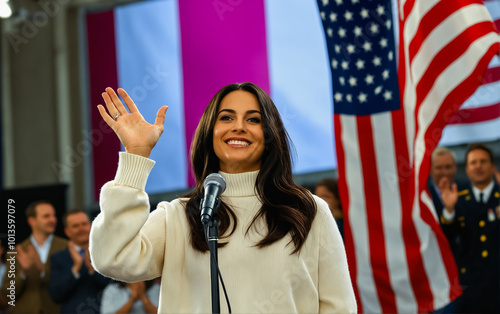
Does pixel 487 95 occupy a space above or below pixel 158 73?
below

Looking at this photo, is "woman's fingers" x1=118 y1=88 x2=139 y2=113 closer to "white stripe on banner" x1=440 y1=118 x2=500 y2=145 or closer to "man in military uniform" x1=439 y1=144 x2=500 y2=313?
"man in military uniform" x1=439 y1=144 x2=500 y2=313

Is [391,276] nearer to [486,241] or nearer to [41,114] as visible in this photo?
[486,241]

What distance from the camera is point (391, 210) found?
3688mm

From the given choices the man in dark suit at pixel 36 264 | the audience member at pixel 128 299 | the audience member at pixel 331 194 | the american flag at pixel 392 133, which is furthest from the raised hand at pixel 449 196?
the man in dark suit at pixel 36 264

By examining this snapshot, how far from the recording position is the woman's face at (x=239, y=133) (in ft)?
6.39

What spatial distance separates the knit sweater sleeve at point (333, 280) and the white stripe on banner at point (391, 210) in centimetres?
182

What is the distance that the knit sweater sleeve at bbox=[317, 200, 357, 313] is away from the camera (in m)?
1.87

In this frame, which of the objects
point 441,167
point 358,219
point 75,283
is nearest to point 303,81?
point 441,167

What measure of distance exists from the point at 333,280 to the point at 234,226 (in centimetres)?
32

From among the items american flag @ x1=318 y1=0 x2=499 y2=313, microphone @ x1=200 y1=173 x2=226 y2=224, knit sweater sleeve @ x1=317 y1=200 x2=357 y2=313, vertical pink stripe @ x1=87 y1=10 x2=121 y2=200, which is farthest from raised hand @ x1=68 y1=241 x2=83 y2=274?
microphone @ x1=200 y1=173 x2=226 y2=224

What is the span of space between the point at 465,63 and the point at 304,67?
2967 millimetres

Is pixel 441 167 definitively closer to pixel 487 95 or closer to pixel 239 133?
pixel 487 95

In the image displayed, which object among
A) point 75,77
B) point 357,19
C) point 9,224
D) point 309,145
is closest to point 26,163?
point 75,77

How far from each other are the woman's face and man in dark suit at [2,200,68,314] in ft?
9.90
